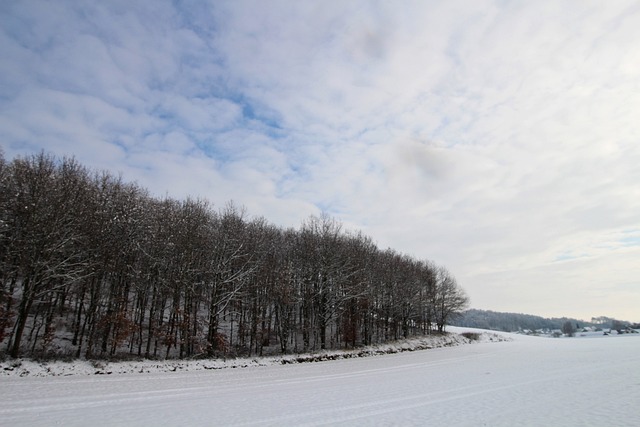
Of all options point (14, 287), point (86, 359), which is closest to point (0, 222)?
point (14, 287)

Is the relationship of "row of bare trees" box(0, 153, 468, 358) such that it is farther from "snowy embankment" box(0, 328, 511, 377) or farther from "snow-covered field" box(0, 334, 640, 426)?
"snow-covered field" box(0, 334, 640, 426)

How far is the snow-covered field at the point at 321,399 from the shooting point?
12969mm

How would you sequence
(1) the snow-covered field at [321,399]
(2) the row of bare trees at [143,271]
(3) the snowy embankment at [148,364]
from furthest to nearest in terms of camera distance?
(2) the row of bare trees at [143,271] < (3) the snowy embankment at [148,364] < (1) the snow-covered field at [321,399]

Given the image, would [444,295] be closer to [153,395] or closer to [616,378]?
[616,378]

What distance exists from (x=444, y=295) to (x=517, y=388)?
6803 centimetres

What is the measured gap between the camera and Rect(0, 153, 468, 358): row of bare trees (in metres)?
27.0

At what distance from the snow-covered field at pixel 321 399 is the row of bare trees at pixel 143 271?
781cm

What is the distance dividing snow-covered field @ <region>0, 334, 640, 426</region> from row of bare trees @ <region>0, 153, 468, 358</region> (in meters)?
7.81

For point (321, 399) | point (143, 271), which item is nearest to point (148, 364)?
point (143, 271)

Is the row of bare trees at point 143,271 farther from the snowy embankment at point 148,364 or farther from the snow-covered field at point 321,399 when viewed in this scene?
the snow-covered field at point 321,399

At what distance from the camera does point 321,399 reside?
17266mm

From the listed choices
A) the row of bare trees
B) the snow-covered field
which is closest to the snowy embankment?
the snow-covered field

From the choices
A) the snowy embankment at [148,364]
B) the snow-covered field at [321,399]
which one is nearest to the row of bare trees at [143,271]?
the snowy embankment at [148,364]

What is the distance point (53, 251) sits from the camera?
26.6 metres
